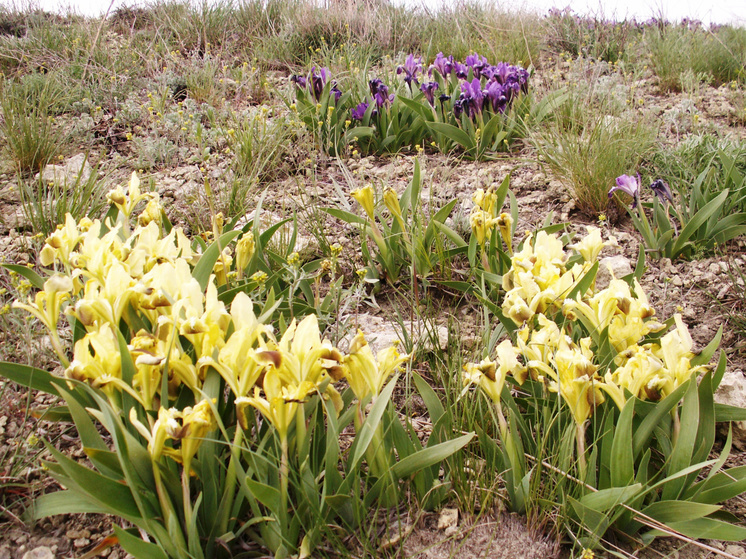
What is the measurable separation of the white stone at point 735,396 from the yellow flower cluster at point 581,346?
33cm

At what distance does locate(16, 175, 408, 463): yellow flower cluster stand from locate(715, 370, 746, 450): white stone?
1.04 metres

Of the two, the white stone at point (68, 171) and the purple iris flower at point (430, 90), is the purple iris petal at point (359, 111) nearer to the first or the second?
the purple iris flower at point (430, 90)

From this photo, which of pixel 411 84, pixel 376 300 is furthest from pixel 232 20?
pixel 376 300

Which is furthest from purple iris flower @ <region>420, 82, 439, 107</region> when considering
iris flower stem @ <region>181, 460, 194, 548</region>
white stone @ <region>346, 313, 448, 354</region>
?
iris flower stem @ <region>181, 460, 194, 548</region>

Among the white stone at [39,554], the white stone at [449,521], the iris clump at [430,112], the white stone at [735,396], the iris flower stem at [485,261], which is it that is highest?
the iris clump at [430,112]

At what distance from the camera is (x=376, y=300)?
2.32 m

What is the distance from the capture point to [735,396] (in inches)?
62.1

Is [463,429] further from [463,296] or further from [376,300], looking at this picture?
[376,300]

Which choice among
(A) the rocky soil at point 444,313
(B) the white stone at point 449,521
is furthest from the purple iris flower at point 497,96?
(B) the white stone at point 449,521

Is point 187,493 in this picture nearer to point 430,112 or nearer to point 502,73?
point 430,112

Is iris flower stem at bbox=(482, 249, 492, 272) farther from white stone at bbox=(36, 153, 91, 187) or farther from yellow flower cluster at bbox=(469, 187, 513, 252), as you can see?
white stone at bbox=(36, 153, 91, 187)

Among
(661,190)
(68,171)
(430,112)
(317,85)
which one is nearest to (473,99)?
(430,112)

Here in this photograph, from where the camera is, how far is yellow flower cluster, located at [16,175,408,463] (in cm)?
105

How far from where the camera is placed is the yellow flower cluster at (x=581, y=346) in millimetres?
1245
